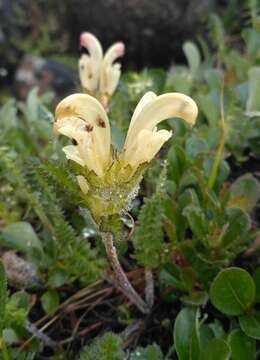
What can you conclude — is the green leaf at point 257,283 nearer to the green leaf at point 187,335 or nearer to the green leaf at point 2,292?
the green leaf at point 187,335

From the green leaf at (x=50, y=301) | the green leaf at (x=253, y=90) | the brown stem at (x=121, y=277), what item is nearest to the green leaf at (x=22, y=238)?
the green leaf at (x=50, y=301)

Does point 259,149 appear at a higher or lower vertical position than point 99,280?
higher

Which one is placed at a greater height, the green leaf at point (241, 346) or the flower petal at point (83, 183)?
the flower petal at point (83, 183)

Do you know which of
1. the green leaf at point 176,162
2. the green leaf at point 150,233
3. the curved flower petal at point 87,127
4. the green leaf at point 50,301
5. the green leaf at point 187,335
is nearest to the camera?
the curved flower petal at point 87,127

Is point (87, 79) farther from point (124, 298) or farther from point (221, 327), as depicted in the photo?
point (221, 327)

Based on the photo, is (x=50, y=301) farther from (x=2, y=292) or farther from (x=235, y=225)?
(x=235, y=225)

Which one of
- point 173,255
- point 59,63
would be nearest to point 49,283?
point 173,255

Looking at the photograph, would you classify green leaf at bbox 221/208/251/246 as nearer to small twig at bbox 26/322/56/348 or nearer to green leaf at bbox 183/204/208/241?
green leaf at bbox 183/204/208/241
